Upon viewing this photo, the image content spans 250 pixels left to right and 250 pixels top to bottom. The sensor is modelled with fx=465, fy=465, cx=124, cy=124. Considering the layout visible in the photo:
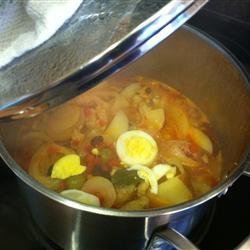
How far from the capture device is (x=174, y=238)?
840 millimetres

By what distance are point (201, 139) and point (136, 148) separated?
201mm

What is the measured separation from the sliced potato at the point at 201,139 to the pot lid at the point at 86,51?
66cm

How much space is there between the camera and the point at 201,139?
133cm

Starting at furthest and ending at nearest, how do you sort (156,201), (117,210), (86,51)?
(156,201), (117,210), (86,51)

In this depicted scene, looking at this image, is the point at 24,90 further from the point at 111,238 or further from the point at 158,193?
the point at 158,193

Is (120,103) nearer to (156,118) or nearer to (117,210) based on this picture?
(156,118)

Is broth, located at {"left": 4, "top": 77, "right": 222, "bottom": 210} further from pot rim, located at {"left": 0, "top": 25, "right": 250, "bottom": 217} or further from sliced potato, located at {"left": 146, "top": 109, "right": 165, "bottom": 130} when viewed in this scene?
pot rim, located at {"left": 0, "top": 25, "right": 250, "bottom": 217}

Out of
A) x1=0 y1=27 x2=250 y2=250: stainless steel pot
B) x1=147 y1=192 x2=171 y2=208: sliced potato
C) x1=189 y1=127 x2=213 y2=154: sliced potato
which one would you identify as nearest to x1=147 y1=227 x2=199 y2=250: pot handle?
x1=0 y1=27 x2=250 y2=250: stainless steel pot

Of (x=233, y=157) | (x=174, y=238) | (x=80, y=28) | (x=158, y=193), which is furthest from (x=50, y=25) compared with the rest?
(x=233, y=157)

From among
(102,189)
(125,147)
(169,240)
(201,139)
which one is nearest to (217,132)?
(201,139)

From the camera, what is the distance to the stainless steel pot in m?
0.84

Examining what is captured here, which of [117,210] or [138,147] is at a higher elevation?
[117,210]

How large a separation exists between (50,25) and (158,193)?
0.57 meters

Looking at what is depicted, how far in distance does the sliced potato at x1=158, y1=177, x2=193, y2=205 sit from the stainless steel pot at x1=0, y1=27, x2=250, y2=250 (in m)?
0.12
